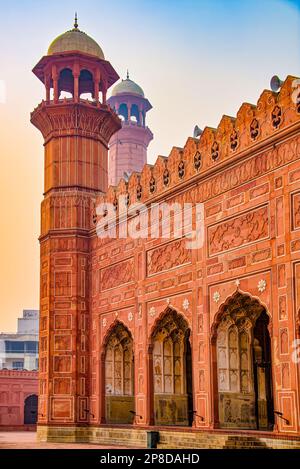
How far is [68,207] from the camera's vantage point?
64.3 feet

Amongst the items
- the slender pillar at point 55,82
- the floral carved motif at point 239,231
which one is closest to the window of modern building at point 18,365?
the slender pillar at point 55,82

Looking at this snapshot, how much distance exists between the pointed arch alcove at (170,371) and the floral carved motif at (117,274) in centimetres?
148

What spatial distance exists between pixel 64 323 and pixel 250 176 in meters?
7.20

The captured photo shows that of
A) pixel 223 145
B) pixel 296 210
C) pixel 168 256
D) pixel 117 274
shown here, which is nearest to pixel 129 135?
pixel 117 274

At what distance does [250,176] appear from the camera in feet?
45.4

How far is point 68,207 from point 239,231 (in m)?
6.78

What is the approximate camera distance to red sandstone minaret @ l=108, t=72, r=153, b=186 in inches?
1208

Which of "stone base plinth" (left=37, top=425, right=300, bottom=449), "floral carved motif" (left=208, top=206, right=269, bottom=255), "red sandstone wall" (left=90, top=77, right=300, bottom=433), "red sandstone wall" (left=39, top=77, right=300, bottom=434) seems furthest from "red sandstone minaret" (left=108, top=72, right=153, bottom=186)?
"floral carved motif" (left=208, top=206, right=269, bottom=255)

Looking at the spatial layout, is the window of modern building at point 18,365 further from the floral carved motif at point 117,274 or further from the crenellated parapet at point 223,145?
the crenellated parapet at point 223,145

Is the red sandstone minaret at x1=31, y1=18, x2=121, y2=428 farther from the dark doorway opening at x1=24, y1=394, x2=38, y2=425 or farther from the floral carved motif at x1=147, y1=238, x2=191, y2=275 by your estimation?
the dark doorway opening at x1=24, y1=394, x2=38, y2=425

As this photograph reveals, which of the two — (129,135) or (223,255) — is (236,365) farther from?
(129,135)

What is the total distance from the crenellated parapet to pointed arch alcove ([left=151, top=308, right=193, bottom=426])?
285cm

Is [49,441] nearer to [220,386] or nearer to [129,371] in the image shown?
[129,371]

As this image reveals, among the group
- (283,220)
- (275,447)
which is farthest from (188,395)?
(283,220)
